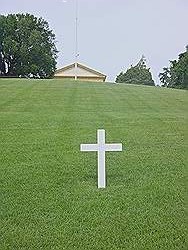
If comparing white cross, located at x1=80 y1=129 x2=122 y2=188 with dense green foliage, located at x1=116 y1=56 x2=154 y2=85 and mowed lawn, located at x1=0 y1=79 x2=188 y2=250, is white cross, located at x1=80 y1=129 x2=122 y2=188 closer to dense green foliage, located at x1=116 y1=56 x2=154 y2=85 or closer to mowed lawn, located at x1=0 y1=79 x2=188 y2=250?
mowed lawn, located at x1=0 y1=79 x2=188 y2=250

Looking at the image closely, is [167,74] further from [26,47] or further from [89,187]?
[89,187]

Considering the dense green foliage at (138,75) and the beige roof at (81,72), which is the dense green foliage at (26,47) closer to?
the beige roof at (81,72)

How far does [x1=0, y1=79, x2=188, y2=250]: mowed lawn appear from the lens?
5.03m

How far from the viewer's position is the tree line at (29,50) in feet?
172

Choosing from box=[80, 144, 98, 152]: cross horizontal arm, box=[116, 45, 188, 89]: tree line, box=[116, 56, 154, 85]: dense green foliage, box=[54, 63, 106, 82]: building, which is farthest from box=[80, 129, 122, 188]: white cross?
box=[116, 56, 154, 85]: dense green foliage

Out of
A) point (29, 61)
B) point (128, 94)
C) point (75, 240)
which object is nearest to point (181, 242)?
point (75, 240)

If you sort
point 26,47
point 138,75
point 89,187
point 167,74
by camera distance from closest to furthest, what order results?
point 89,187, point 26,47, point 167,74, point 138,75

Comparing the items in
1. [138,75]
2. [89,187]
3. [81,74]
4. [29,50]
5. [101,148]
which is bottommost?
[138,75]

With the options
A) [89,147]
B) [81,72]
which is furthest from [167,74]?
[89,147]

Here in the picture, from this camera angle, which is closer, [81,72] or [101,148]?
[101,148]

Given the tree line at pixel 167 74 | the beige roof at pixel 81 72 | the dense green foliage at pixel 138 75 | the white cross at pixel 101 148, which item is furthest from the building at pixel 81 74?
the white cross at pixel 101 148

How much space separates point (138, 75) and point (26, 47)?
34.9 metres

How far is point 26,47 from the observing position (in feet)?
174

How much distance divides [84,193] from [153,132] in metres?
5.79
